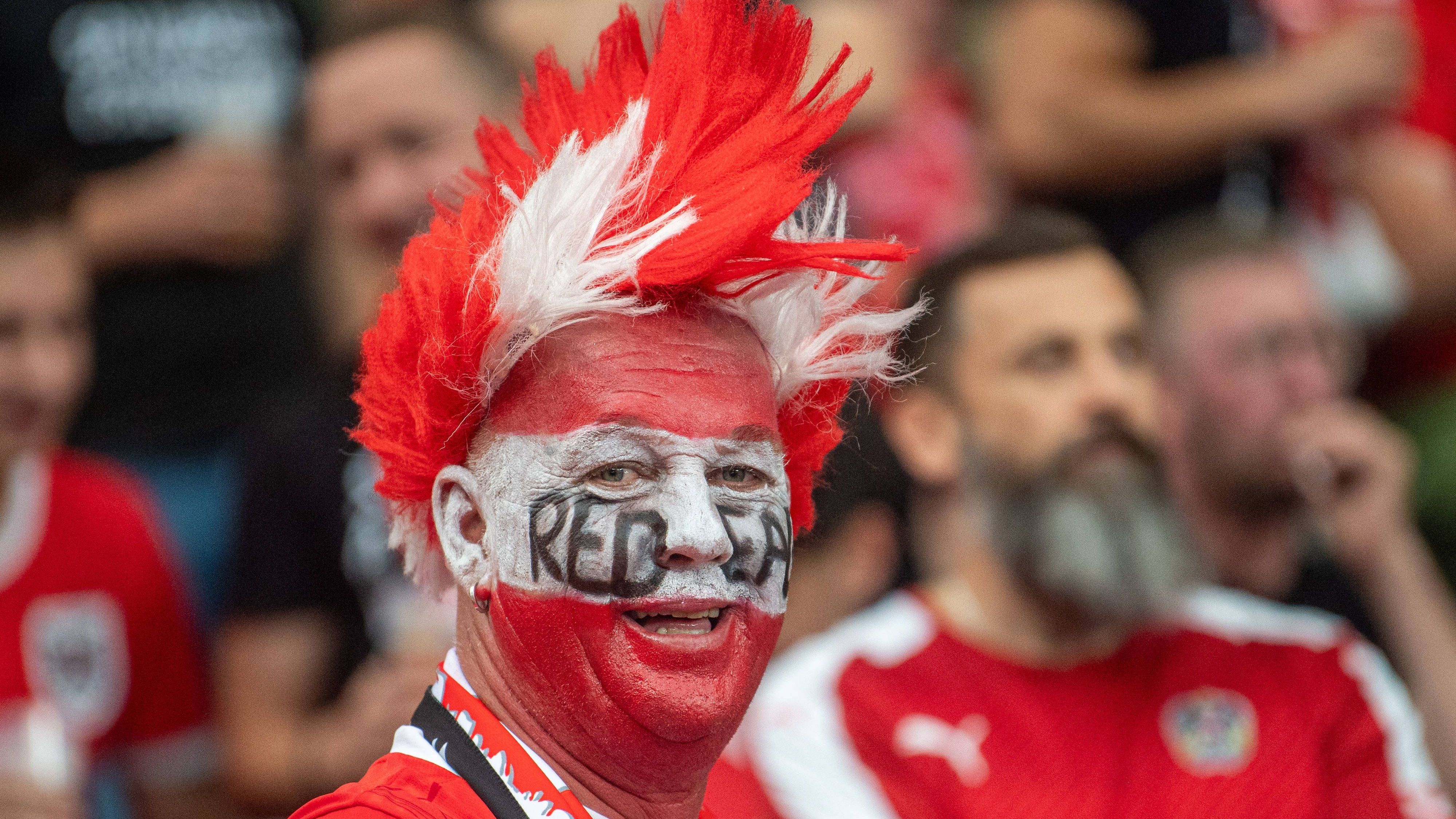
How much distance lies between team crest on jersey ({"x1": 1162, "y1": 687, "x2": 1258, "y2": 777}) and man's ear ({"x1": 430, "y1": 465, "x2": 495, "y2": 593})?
1.75m

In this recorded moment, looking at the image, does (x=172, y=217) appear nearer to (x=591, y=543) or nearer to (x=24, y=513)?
(x=24, y=513)

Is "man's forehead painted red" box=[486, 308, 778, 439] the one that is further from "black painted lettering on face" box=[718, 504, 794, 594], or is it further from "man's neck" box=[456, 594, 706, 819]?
"man's neck" box=[456, 594, 706, 819]

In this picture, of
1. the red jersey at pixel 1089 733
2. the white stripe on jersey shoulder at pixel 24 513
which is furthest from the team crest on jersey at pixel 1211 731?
the white stripe on jersey shoulder at pixel 24 513

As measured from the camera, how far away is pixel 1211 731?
3.09 metres

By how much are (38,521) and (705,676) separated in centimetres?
255

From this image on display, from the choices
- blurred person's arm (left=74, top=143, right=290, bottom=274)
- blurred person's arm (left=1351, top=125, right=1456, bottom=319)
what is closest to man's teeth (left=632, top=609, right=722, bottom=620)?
blurred person's arm (left=74, top=143, right=290, bottom=274)

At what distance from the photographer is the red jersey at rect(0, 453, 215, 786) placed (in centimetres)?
358

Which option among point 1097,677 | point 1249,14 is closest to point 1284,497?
point 1097,677

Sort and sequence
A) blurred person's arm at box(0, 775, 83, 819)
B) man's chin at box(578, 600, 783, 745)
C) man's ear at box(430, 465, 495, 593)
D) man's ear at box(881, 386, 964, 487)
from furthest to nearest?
man's ear at box(881, 386, 964, 487) < blurred person's arm at box(0, 775, 83, 819) < man's ear at box(430, 465, 495, 593) < man's chin at box(578, 600, 783, 745)

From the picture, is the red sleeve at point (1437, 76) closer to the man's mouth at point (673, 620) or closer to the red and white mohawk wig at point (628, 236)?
the red and white mohawk wig at point (628, 236)

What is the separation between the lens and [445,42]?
398 centimetres

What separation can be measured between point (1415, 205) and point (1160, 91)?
754 millimetres

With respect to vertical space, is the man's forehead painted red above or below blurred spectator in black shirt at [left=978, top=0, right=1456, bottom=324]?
above

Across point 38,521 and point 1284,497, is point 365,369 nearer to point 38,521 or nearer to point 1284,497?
point 38,521
